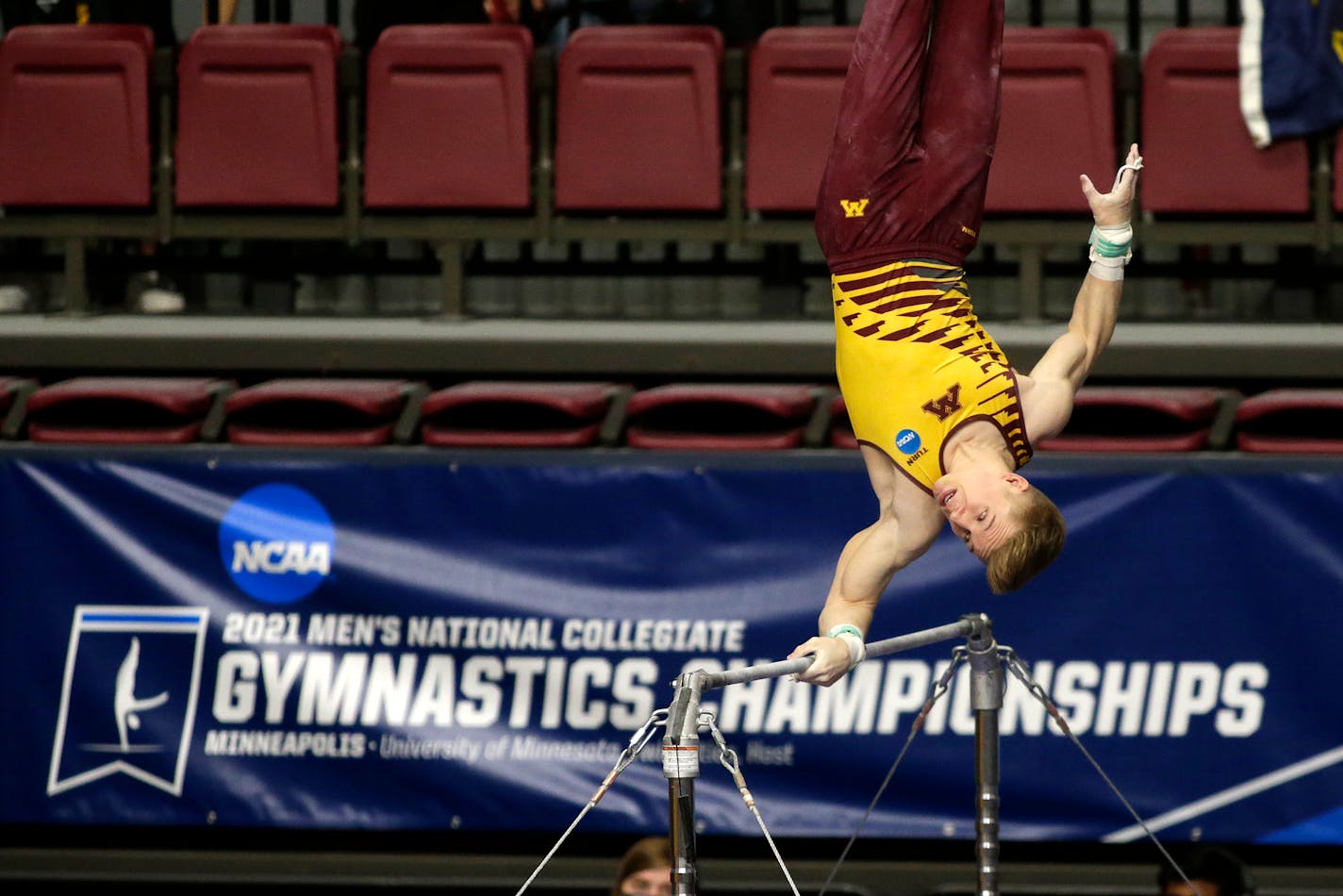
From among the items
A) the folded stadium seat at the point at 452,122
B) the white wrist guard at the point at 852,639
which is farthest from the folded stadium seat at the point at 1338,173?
the white wrist guard at the point at 852,639

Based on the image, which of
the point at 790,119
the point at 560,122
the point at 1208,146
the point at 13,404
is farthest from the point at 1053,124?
the point at 13,404

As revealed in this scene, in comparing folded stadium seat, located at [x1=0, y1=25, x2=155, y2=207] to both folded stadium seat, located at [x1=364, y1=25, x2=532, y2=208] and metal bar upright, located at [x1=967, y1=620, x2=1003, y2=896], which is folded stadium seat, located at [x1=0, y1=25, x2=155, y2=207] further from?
metal bar upright, located at [x1=967, y1=620, x2=1003, y2=896]

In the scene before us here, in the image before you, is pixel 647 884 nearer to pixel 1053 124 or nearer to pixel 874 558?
pixel 874 558

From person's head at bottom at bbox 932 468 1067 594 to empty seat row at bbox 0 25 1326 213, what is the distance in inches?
103

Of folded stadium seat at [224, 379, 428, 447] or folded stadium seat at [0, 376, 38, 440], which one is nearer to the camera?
folded stadium seat at [224, 379, 428, 447]

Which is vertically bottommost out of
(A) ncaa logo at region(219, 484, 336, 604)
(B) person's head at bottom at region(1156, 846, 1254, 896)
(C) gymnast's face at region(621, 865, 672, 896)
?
(C) gymnast's face at region(621, 865, 672, 896)

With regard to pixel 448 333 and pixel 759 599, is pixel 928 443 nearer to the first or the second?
pixel 759 599

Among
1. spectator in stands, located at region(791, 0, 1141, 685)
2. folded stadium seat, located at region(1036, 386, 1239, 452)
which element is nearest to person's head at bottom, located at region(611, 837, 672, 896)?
folded stadium seat, located at region(1036, 386, 1239, 452)

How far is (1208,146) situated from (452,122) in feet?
7.69

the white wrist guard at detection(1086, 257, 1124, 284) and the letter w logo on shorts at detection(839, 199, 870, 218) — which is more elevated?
the letter w logo on shorts at detection(839, 199, 870, 218)

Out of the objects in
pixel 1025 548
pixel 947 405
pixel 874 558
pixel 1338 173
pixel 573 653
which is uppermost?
pixel 1338 173

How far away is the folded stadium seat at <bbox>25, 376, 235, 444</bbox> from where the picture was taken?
5.49m

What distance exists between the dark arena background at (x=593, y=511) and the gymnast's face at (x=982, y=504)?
2.02m

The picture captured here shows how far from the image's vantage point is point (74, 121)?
590 centimetres
